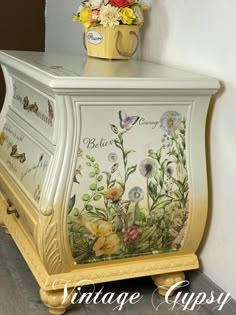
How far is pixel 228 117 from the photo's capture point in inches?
62.3

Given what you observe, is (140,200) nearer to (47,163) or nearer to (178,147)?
(178,147)

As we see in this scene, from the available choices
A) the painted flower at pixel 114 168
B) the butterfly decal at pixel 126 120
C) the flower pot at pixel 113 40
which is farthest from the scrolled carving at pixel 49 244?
the flower pot at pixel 113 40

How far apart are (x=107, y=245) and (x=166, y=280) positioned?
0.87 feet

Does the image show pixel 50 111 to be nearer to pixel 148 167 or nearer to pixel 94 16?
pixel 148 167

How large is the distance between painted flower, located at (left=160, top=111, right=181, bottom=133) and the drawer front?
329 millimetres

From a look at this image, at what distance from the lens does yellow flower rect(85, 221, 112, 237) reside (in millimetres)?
1552

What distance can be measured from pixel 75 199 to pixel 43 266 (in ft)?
0.80

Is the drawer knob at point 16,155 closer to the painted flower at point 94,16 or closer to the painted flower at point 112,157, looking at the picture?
the painted flower at point 112,157

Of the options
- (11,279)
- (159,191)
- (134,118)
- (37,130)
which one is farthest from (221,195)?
(11,279)

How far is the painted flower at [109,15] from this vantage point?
1856 millimetres

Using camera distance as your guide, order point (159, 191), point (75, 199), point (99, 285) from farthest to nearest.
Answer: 1. point (99, 285)
2. point (159, 191)
3. point (75, 199)

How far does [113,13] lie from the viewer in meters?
1.86

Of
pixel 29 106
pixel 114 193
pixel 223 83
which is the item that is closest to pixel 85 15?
pixel 29 106

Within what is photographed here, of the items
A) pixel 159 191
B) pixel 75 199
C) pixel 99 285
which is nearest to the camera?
pixel 75 199
